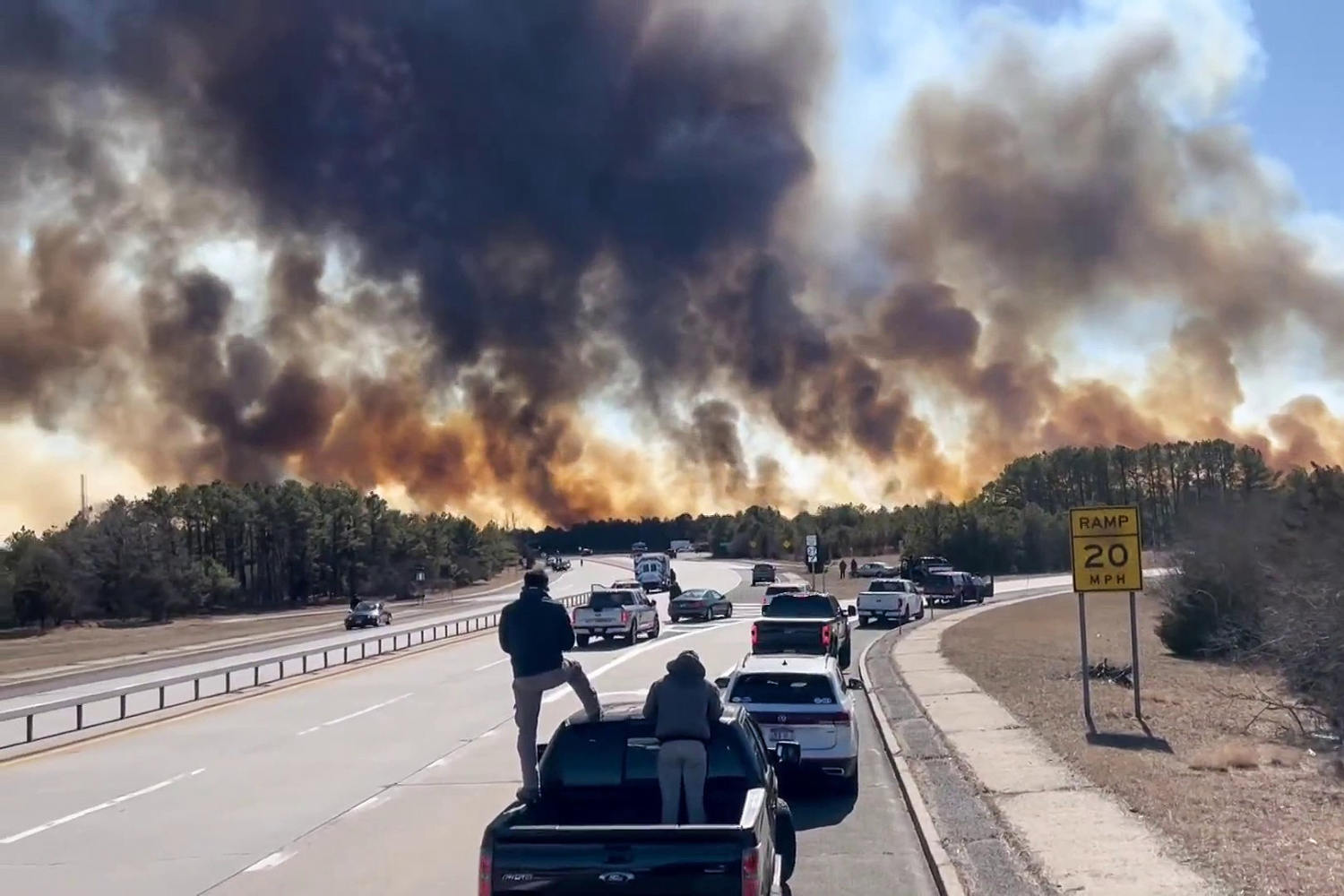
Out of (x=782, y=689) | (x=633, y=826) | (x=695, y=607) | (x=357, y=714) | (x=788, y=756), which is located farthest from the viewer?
(x=695, y=607)

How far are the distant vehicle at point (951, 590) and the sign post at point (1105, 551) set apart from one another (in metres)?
40.0

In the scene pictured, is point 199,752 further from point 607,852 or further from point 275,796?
point 607,852

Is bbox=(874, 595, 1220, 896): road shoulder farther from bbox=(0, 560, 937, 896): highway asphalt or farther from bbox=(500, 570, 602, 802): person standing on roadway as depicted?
bbox=(500, 570, 602, 802): person standing on roadway

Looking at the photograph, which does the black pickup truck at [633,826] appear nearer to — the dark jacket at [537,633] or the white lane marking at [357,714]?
the dark jacket at [537,633]

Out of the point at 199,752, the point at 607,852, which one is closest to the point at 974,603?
the point at 199,752

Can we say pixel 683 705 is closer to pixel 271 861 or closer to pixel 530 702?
pixel 530 702

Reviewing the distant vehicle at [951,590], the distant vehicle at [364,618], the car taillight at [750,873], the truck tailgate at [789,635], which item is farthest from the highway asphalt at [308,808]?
the distant vehicle at [951,590]

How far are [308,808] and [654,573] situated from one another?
2605 inches

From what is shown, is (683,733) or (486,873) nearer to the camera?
(486,873)

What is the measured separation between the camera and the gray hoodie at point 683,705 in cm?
779

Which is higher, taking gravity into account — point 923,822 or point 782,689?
point 782,689

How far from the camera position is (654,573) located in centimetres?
7888

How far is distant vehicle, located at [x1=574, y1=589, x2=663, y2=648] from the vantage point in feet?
127

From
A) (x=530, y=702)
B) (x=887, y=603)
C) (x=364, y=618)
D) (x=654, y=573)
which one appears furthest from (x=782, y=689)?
(x=654, y=573)
